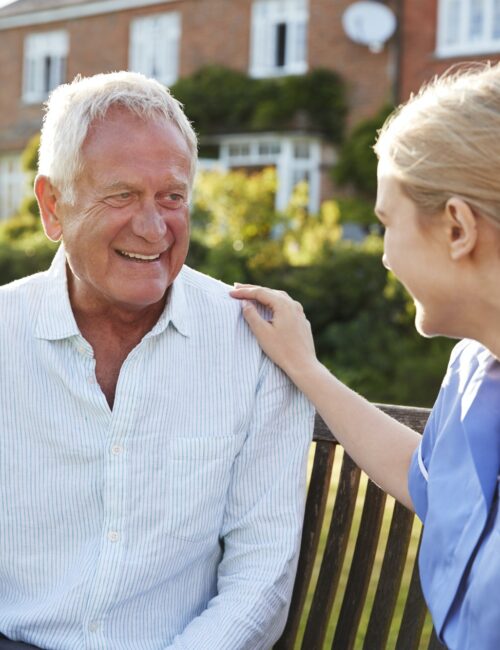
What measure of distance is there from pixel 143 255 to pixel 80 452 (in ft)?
1.68

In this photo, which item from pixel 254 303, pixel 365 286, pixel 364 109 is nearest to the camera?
pixel 254 303

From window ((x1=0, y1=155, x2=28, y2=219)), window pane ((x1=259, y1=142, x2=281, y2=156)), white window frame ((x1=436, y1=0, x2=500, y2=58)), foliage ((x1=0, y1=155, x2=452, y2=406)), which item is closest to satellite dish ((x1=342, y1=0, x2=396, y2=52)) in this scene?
A: white window frame ((x1=436, y1=0, x2=500, y2=58))

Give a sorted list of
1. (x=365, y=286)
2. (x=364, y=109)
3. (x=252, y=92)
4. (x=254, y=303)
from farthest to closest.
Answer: (x=252, y=92)
(x=364, y=109)
(x=365, y=286)
(x=254, y=303)

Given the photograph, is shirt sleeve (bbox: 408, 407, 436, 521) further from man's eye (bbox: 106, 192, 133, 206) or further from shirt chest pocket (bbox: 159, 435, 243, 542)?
man's eye (bbox: 106, 192, 133, 206)

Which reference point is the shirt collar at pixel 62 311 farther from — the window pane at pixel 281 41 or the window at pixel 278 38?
the window pane at pixel 281 41

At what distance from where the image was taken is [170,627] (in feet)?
8.41

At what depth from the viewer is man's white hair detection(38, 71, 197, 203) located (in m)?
2.50

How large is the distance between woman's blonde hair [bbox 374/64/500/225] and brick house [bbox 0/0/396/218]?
760 inches

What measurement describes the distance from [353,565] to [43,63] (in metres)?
26.2

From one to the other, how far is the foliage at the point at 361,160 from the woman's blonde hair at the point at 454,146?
58.4 ft

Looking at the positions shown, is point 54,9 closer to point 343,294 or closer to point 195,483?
point 343,294

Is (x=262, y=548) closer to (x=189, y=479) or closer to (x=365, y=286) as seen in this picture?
(x=189, y=479)

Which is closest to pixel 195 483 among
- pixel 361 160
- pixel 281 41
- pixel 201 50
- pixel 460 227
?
pixel 460 227

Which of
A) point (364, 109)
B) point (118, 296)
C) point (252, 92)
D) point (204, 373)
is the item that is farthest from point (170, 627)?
point (252, 92)
